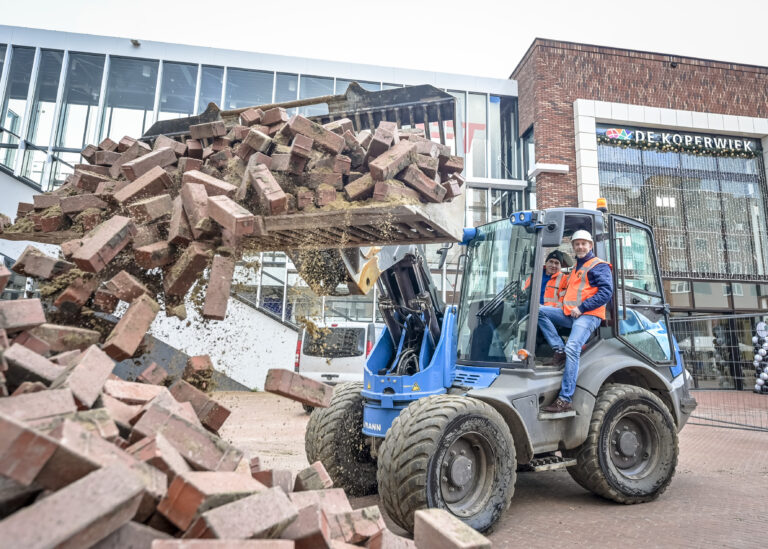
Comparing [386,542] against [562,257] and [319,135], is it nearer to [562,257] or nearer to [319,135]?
[319,135]

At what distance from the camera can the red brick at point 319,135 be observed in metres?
4.09

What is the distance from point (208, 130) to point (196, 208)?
1339 mm

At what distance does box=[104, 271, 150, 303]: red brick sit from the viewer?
131 inches

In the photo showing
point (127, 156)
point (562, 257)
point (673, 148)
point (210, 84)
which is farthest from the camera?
point (673, 148)

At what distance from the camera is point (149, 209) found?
3.72m

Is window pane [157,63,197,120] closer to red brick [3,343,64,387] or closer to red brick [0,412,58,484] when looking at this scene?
red brick [3,343,64,387]

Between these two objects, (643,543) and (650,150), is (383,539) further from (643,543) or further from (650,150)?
(650,150)

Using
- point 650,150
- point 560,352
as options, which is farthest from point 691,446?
point 650,150

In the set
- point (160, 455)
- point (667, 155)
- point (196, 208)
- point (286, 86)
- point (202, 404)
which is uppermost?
point (286, 86)

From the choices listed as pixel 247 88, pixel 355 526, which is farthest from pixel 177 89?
pixel 355 526

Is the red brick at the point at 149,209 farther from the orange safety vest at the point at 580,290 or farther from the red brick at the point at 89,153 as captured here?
the orange safety vest at the point at 580,290

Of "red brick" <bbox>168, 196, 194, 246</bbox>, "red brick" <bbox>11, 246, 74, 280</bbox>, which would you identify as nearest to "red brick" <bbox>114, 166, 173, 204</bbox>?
"red brick" <bbox>168, 196, 194, 246</bbox>

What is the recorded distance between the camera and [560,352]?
525 centimetres

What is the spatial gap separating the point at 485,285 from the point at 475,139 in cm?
1345
